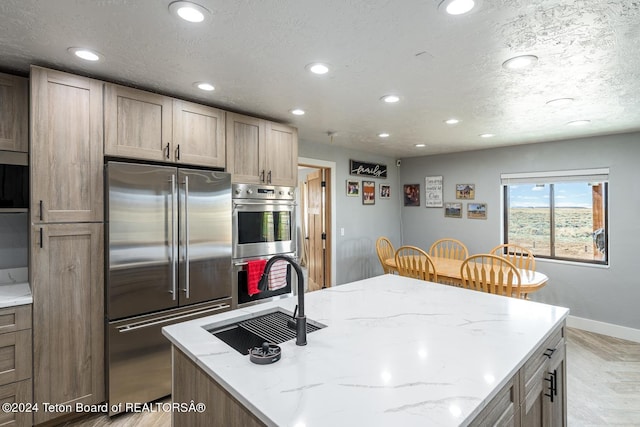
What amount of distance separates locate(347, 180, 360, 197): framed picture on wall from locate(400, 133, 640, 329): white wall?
1477mm

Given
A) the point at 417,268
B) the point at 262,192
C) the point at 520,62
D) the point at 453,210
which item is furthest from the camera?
the point at 453,210

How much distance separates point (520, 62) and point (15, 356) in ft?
11.6

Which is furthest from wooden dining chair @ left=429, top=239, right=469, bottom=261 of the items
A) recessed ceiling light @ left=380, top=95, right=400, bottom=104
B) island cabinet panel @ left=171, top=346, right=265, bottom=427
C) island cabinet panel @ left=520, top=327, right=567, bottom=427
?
island cabinet panel @ left=171, top=346, right=265, bottom=427

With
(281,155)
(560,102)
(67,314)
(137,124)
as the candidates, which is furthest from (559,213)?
(67,314)

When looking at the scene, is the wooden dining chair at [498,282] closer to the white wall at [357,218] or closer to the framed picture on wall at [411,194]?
the white wall at [357,218]

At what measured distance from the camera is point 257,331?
151cm

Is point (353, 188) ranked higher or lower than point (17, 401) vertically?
higher

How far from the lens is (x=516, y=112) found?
3.00 meters

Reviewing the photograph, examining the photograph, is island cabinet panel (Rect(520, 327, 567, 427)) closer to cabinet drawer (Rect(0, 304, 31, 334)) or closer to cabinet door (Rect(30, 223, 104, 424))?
cabinet door (Rect(30, 223, 104, 424))

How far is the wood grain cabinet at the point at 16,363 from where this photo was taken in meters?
1.88

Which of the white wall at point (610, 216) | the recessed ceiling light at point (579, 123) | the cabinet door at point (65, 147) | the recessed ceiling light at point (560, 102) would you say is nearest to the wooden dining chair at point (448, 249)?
the white wall at point (610, 216)

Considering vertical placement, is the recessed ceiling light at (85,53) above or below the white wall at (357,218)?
above

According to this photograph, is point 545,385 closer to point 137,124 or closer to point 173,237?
point 173,237

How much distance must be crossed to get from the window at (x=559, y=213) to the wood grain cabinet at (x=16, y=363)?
529cm
